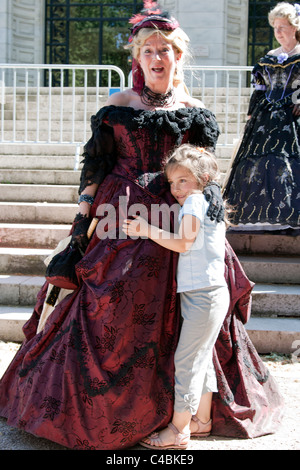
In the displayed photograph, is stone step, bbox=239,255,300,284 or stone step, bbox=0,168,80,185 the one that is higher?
stone step, bbox=0,168,80,185

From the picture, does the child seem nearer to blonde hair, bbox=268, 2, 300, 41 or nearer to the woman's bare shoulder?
the woman's bare shoulder

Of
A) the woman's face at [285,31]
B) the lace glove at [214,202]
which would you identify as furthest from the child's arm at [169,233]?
the woman's face at [285,31]

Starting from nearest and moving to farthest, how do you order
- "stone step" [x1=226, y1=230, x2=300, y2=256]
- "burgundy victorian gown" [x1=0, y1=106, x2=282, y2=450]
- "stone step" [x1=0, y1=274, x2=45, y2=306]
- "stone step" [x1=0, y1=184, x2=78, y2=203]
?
1. "burgundy victorian gown" [x1=0, y1=106, x2=282, y2=450]
2. "stone step" [x1=0, y1=274, x2=45, y2=306]
3. "stone step" [x1=226, y1=230, x2=300, y2=256]
4. "stone step" [x1=0, y1=184, x2=78, y2=203]

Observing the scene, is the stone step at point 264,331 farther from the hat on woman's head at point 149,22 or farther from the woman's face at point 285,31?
the woman's face at point 285,31

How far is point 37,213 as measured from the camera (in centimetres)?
560

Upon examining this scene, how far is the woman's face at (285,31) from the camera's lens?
4676mm

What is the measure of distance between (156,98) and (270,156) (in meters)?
2.09

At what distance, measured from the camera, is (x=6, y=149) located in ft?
24.8

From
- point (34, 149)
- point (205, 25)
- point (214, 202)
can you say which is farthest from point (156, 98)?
point (205, 25)

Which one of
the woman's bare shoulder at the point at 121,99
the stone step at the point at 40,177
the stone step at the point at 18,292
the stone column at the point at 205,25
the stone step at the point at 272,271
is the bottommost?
the stone step at the point at 18,292

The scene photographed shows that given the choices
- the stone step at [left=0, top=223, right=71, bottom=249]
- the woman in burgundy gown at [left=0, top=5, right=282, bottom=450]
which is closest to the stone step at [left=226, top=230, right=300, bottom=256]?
the stone step at [left=0, top=223, right=71, bottom=249]

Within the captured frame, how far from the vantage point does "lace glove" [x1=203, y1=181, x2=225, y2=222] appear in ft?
7.95

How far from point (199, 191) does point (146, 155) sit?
1.18 feet

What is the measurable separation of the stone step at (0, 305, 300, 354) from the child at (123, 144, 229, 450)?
1347 millimetres
